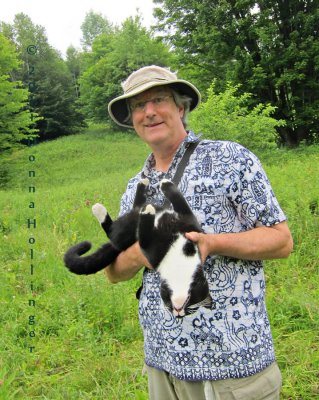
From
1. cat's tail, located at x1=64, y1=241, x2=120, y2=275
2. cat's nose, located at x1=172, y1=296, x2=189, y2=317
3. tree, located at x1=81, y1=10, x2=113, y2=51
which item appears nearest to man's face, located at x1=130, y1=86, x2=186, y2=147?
cat's tail, located at x1=64, y1=241, x2=120, y2=275

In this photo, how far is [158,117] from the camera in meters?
1.61

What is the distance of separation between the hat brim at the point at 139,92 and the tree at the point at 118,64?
1157 inches

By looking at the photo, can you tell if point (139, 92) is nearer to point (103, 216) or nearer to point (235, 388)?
point (103, 216)

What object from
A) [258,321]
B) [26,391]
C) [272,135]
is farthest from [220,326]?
[272,135]

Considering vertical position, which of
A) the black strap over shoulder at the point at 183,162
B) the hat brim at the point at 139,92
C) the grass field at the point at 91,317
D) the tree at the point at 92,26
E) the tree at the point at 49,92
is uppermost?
the tree at the point at 92,26

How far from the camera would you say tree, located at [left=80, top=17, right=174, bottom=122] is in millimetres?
30739

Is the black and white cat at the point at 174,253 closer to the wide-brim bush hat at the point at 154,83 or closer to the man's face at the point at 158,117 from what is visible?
the man's face at the point at 158,117

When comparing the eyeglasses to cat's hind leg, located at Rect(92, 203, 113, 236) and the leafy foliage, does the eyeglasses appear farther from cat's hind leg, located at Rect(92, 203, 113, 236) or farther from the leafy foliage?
the leafy foliage

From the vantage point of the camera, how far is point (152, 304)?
1627 millimetres

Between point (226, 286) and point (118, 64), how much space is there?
32573 mm

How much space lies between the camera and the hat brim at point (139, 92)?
5.20 feet

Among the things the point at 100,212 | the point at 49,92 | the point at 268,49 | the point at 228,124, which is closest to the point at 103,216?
the point at 100,212

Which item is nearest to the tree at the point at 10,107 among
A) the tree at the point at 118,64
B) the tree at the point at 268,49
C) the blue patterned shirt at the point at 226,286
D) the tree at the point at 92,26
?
the tree at the point at 268,49

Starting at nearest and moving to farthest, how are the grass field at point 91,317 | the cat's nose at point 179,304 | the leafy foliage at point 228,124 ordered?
the cat's nose at point 179,304 < the grass field at point 91,317 < the leafy foliage at point 228,124
